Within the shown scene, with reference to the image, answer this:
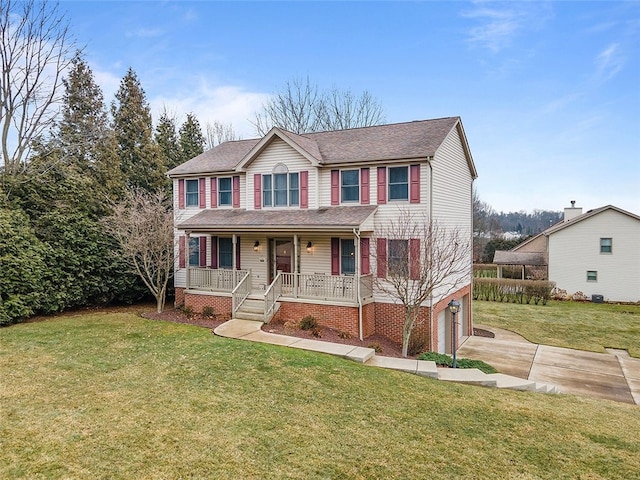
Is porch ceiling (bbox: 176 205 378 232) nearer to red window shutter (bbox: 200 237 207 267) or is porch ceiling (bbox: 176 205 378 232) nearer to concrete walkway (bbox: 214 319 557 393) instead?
red window shutter (bbox: 200 237 207 267)

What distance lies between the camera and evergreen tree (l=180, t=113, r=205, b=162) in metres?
29.4

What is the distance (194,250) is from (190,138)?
15.5m

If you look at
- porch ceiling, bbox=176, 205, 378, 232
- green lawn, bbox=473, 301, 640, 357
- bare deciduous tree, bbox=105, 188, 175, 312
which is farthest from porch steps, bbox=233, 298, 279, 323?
green lawn, bbox=473, 301, 640, 357

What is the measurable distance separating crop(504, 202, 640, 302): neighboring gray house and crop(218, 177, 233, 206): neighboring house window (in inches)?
970

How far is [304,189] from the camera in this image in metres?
15.2

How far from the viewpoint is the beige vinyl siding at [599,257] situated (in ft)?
88.6

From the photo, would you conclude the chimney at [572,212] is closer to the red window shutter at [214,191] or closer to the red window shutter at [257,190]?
the red window shutter at [257,190]

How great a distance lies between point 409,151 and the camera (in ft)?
44.0

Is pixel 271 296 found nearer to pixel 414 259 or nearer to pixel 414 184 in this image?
pixel 414 259

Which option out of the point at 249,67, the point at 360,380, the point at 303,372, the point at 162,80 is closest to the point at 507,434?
the point at 360,380

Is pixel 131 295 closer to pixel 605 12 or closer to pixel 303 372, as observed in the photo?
pixel 303 372

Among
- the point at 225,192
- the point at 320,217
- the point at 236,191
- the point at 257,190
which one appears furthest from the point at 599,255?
the point at 225,192

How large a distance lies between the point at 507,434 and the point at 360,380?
2.93m

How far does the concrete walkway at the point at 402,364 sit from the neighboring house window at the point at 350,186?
5702mm
